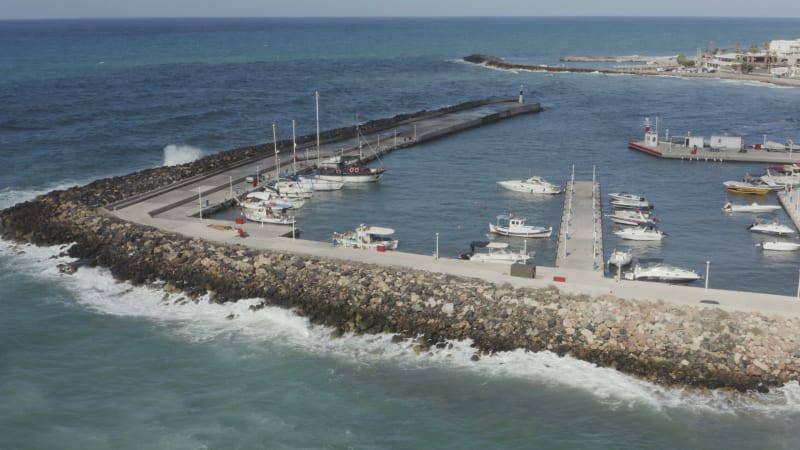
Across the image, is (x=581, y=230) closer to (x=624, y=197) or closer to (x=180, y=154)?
(x=624, y=197)

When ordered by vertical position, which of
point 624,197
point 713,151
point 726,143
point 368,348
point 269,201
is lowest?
point 368,348

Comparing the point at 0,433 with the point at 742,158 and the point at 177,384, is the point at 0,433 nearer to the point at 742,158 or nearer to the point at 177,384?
the point at 177,384

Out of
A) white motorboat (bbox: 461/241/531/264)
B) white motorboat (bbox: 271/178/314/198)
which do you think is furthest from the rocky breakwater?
white motorboat (bbox: 271/178/314/198)

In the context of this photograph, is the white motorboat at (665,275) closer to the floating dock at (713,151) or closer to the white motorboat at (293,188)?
the white motorboat at (293,188)

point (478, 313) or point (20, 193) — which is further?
point (20, 193)

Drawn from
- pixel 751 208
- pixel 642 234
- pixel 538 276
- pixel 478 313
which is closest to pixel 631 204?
pixel 642 234

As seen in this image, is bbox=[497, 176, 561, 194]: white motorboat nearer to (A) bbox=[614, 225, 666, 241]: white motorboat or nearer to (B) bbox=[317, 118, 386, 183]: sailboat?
(B) bbox=[317, 118, 386, 183]: sailboat

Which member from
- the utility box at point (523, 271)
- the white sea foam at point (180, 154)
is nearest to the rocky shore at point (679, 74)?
the white sea foam at point (180, 154)
